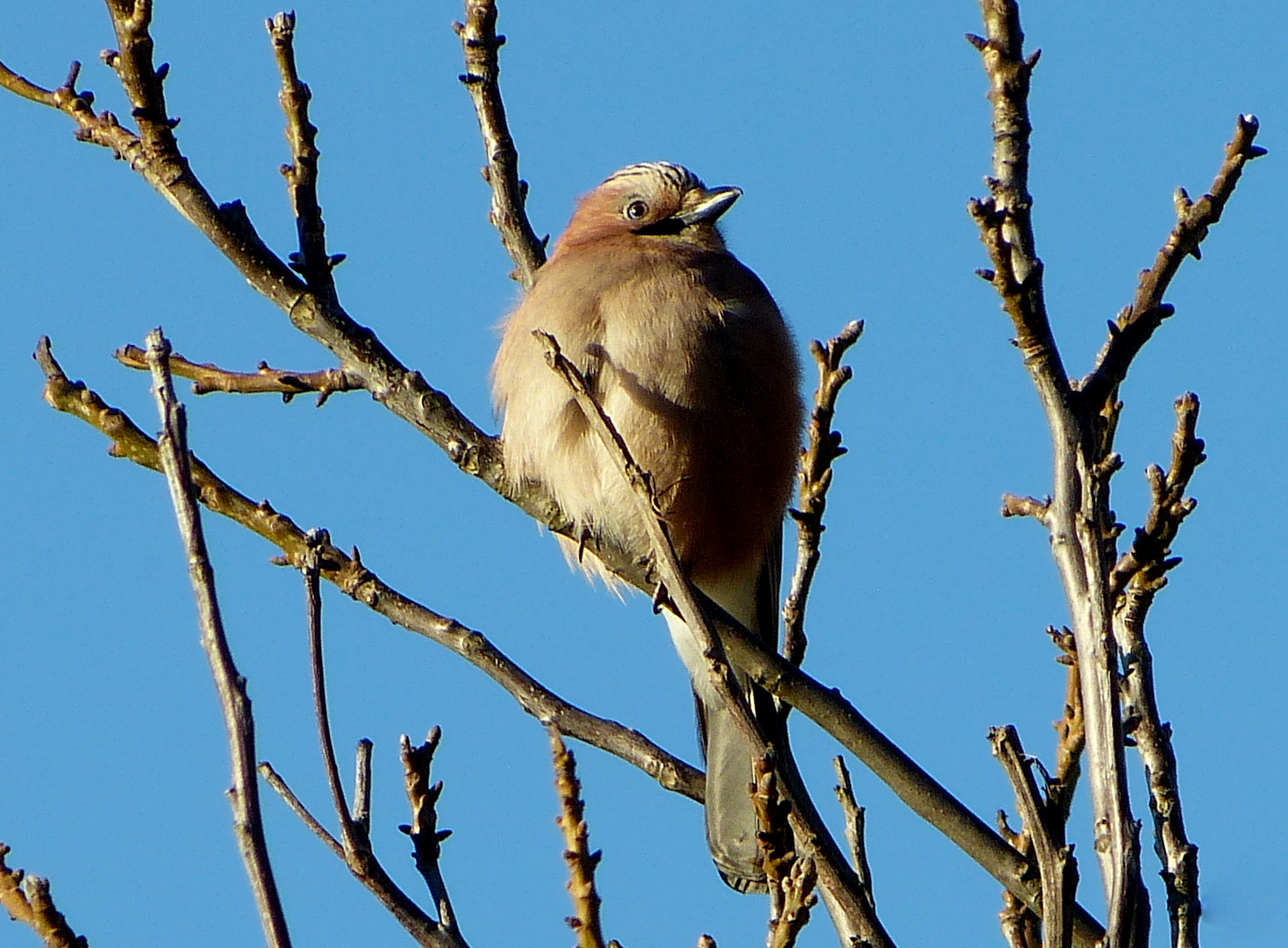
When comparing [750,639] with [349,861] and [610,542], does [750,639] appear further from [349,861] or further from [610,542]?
[610,542]

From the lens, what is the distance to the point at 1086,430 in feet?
12.0

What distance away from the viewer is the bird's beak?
741 centimetres

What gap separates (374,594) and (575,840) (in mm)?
1660

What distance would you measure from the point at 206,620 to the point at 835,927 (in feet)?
7.13

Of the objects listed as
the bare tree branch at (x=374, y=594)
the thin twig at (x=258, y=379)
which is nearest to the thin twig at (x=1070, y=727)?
the bare tree branch at (x=374, y=594)

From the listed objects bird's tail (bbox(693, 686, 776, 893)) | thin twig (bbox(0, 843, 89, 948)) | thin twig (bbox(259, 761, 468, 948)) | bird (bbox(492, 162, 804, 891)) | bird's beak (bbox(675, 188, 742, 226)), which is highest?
bird's beak (bbox(675, 188, 742, 226))

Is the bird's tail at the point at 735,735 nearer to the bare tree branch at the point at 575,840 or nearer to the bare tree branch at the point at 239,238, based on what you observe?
the bare tree branch at the point at 239,238

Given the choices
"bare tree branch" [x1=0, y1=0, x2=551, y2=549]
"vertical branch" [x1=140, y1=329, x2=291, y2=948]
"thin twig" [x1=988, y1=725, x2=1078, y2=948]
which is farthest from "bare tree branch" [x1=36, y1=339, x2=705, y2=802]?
"vertical branch" [x1=140, y1=329, x2=291, y2=948]

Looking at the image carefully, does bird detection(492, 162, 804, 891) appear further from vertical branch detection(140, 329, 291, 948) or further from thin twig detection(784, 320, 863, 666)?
vertical branch detection(140, 329, 291, 948)

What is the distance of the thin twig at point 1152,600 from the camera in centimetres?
415

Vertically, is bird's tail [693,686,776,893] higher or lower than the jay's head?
lower

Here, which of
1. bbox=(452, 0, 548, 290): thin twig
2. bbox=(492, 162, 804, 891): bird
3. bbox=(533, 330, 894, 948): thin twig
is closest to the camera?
bbox=(533, 330, 894, 948): thin twig

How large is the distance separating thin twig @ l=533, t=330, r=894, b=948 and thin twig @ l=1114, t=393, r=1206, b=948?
0.73 meters

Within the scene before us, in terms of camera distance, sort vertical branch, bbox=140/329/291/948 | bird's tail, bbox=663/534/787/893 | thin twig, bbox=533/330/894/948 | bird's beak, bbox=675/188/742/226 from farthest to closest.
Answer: bird's beak, bbox=675/188/742/226 < bird's tail, bbox=663/534/787/893 < thin twig, bbox=533/330/894/948 < vertical branch, bbox=140/329/291/948
